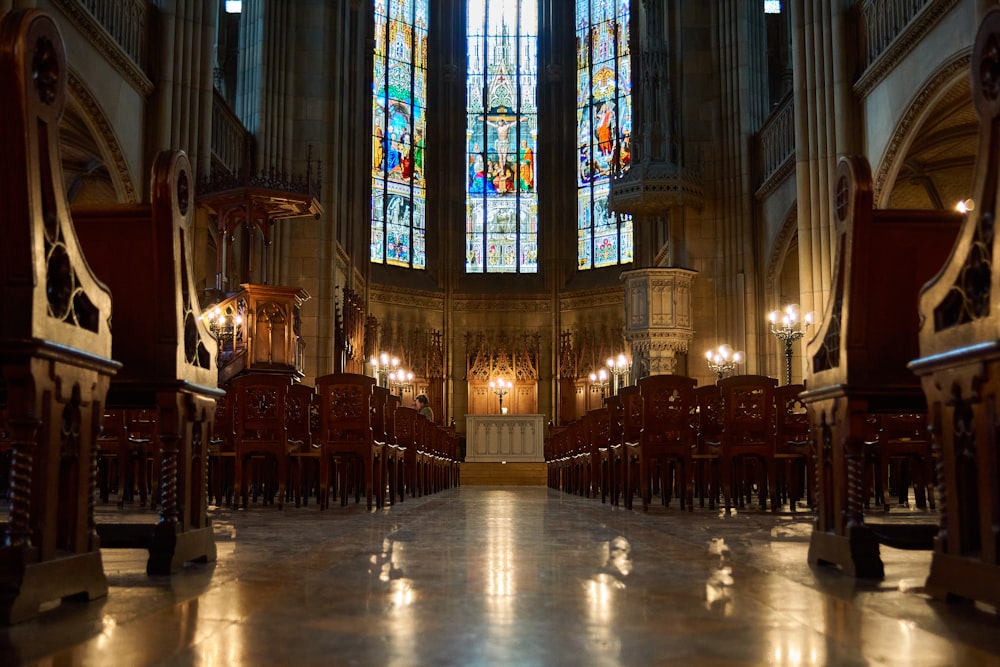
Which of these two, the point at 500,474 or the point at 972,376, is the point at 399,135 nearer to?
the point at 500,474

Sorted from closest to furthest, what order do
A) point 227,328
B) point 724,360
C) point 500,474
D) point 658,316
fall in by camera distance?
1. point 227,328
2. point 724,360
3. point 658,316
4. point 500,474

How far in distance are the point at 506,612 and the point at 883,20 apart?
11865 mm

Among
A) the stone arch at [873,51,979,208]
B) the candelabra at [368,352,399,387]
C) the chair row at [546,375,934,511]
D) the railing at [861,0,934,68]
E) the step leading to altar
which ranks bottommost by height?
the step leading to altar

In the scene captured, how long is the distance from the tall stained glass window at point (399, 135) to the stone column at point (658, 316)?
373 inches

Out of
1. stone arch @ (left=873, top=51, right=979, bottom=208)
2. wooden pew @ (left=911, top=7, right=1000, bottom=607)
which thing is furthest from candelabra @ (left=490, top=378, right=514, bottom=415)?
wooden pew @ (left=911, top=7, right=1000, bottom=607)

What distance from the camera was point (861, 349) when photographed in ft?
11.9

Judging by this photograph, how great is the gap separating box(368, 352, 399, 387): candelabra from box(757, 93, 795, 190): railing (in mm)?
8426

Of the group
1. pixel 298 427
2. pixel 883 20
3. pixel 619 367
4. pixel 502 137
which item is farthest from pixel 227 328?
pixel 502 137

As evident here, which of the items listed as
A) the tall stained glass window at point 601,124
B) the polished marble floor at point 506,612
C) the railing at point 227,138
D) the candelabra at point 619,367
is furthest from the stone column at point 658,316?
the polished marble floor at point 506,612

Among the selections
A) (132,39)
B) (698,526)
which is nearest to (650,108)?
(132,39)

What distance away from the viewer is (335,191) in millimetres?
19734

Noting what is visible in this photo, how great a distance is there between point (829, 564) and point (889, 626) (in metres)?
1.42

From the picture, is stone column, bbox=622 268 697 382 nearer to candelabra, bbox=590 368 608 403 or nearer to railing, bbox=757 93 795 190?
railing, bbox=757 93 795 190

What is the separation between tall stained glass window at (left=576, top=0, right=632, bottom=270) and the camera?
25.4 metres
